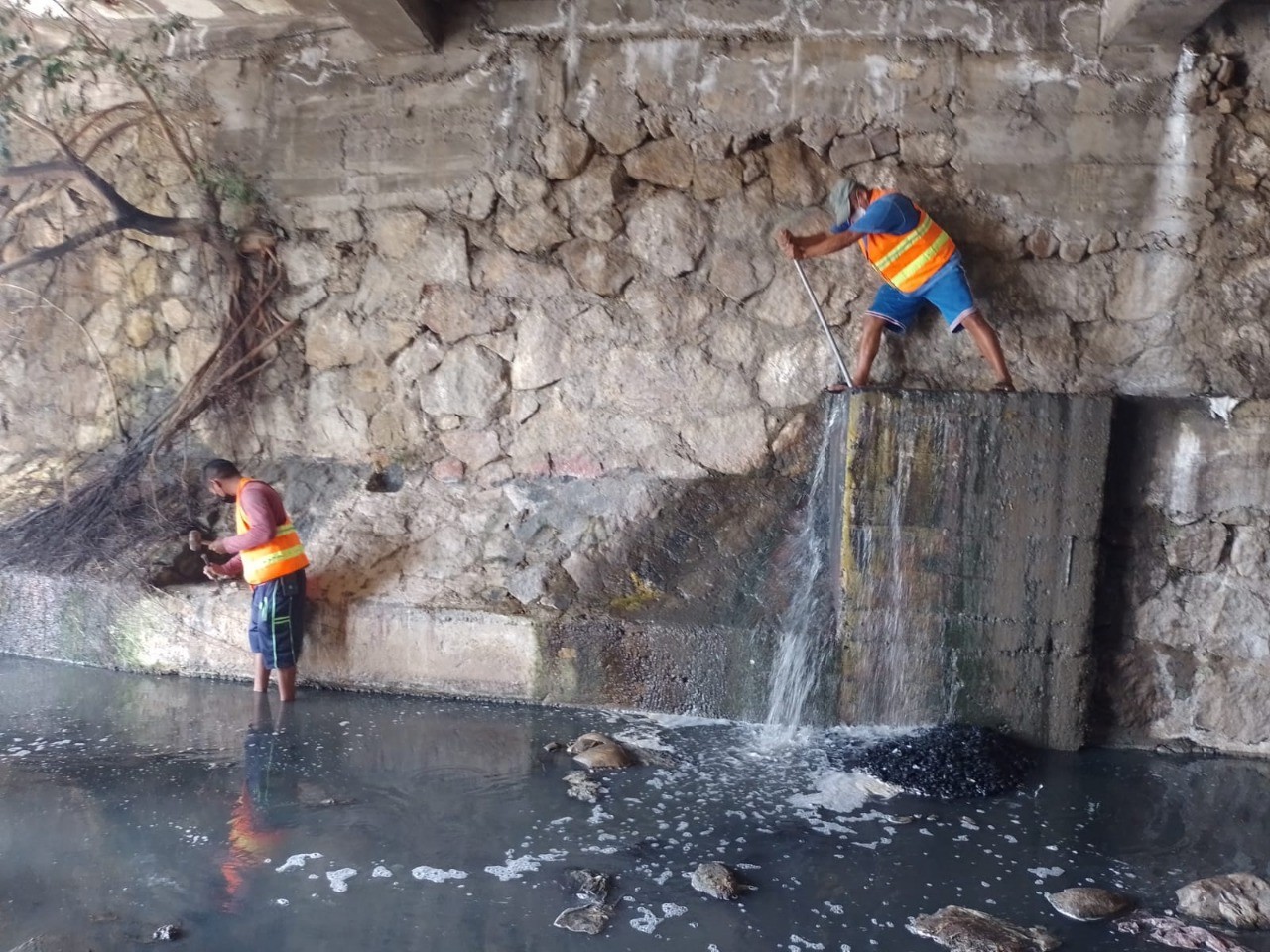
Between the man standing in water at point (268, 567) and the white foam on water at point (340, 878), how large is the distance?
1601 mm

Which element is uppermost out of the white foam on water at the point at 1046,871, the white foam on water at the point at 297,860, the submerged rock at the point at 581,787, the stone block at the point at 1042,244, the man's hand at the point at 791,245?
the stone block at the point at 1042,244

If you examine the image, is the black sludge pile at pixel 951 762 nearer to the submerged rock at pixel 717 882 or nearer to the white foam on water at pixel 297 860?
the submerged rock at pixel 717 882

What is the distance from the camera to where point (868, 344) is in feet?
14.3

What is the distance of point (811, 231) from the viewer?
454cm

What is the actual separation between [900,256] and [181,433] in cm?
378

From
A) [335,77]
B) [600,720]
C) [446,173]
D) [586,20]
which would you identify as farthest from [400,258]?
[600,720]

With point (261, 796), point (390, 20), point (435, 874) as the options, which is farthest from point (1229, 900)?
point (390, 20)

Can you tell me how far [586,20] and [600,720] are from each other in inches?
129

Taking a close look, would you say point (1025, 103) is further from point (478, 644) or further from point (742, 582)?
point (478, 644)

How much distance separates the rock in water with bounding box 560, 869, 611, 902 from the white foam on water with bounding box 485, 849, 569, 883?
0.31ft

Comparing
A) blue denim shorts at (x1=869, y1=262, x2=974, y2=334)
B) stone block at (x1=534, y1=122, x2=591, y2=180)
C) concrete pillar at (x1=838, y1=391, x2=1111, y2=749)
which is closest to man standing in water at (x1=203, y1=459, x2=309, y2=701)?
stone block at (x1=534, y1=122, x2=591, y2=180)

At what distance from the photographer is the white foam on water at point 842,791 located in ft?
11.0

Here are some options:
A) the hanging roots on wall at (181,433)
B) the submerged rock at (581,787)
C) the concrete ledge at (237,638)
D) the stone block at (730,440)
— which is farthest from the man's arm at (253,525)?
the stone block at (730,440)

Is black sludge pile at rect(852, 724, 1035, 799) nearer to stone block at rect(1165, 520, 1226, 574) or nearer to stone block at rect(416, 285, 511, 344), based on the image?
stone block at rect(1165, 520, 1226, 574)
